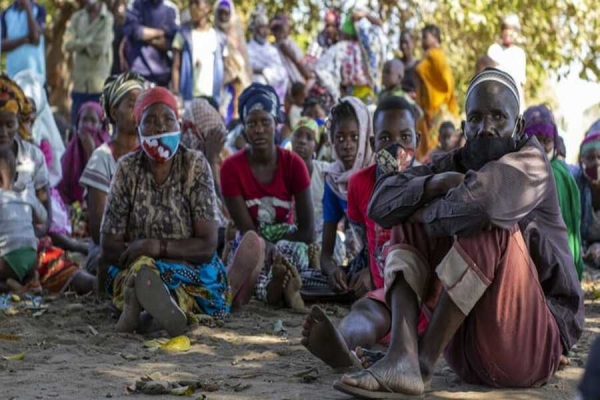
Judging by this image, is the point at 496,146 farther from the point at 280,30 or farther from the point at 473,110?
the point at 280,30

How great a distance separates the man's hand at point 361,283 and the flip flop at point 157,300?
1.18 metres

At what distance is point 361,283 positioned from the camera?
6.00 meters

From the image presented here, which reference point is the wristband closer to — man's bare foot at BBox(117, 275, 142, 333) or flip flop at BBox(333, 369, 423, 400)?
man's bare foot at BBox(117, 275, 142, 333)

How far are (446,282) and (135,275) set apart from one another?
6.43 feet

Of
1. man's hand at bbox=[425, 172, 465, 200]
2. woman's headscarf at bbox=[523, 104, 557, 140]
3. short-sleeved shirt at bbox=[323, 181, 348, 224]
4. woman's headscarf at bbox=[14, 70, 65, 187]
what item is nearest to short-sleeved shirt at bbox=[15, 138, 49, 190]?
short-sleeved shirt at bbox=[323, 181, 348, 224]

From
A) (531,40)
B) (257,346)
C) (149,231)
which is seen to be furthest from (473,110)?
(531,40)

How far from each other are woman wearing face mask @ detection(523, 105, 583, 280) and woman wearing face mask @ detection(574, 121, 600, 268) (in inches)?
35.8

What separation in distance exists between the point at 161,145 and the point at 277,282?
3.72ft

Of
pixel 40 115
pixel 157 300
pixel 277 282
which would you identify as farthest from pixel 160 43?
pixel 157 300

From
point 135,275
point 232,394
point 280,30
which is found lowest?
point 232,394

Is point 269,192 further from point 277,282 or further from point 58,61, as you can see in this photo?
point 58,61

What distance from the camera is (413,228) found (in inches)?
153

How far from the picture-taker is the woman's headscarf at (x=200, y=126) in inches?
354

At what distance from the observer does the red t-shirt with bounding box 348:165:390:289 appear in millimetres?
5156
